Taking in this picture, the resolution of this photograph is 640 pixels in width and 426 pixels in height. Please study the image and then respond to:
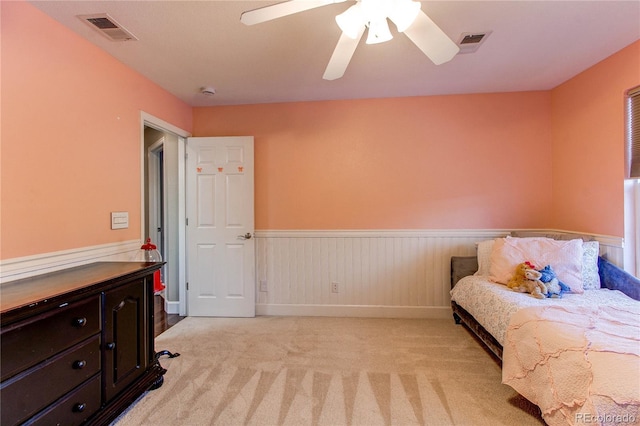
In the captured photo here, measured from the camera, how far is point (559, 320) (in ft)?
5.50

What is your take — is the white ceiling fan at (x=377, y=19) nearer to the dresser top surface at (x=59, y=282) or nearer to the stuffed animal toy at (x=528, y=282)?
the dresser top surface at (x=59, y=282)

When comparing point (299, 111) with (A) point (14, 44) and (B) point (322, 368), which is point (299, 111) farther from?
(B) point (322, 368)

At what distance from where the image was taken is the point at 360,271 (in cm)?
330

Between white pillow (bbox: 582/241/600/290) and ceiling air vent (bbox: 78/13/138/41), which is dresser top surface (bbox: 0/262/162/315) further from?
white pillow (bbox: 582/241/600/290)

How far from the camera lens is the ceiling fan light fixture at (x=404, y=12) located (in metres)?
1.30

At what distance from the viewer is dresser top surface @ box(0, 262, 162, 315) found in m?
1.25

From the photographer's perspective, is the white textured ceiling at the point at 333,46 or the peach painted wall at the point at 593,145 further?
the peach painted wall at the point at 593,145

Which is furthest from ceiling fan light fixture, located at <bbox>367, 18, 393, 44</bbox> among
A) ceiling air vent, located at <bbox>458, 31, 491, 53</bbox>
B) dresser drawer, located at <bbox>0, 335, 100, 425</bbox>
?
dresser drawer, located at <bbox>0, 335, 100, 425</bbox>

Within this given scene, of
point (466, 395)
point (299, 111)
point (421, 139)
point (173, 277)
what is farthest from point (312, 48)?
point (173, 277)

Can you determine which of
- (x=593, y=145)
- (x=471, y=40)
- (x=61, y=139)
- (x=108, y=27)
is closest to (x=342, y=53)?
(x=471, y=40)

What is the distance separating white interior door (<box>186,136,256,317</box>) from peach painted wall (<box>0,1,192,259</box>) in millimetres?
831

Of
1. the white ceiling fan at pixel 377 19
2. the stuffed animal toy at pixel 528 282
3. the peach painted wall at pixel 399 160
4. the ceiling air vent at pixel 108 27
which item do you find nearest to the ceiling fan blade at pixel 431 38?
the white ceiling fan at pixel 377 19

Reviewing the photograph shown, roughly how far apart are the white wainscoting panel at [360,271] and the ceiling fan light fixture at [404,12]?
7.29 feet

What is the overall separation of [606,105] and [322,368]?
3.18m
